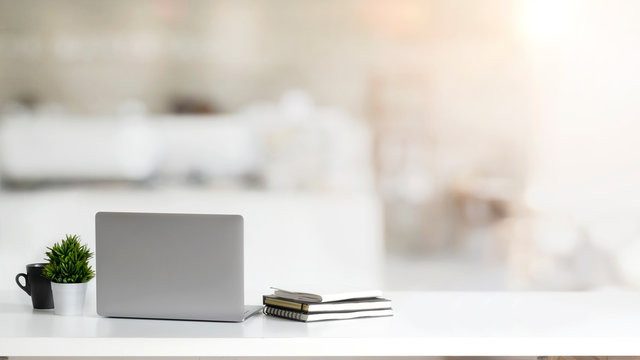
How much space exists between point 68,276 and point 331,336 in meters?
0.64

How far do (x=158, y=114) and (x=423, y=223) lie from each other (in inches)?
47.8

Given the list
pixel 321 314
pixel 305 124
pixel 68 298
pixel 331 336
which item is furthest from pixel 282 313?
pixel 305 124

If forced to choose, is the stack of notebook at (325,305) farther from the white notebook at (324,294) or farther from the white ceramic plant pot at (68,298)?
the white ceramic plant pot at (68,298)

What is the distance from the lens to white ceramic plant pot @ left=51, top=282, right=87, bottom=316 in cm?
179

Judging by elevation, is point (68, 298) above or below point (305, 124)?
below

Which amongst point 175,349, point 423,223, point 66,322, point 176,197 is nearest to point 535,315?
point 175,349

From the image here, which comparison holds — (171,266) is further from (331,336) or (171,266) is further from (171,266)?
(331,336)

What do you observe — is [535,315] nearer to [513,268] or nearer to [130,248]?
[130,248]

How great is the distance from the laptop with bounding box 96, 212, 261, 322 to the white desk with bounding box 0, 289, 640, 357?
0.03 m

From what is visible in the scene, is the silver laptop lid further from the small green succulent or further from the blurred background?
the blurred background

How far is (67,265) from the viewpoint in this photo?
1.81 m

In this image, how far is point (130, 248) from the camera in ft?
5.64

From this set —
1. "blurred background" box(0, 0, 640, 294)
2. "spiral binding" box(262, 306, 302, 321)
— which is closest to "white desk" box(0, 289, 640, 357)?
"spiral binding" box(262, 306, 302, 321)

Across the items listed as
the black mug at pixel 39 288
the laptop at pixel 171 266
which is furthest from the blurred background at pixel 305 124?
the laptop at pixel 171 266
